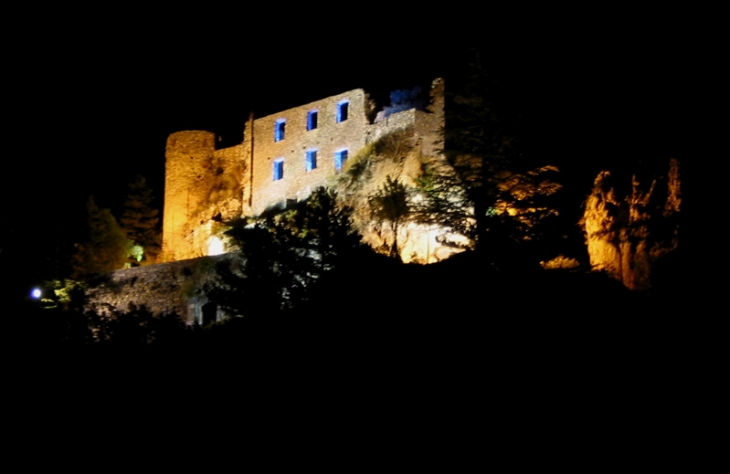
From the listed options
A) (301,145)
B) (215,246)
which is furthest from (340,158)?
(215,246)

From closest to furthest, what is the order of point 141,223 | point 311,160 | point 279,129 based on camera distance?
point 311,160, point 279,129, point 141,223

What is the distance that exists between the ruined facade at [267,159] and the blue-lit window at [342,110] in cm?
4

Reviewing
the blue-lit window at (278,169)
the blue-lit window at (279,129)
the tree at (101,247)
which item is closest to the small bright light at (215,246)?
the blue-lit window at (278,169)

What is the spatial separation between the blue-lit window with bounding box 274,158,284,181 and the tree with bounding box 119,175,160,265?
27.3 feet

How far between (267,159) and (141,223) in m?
9.17

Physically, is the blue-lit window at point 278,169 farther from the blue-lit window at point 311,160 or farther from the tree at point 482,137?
the tree at point 482,137

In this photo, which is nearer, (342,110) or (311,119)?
(342,110)

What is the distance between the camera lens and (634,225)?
14797mm

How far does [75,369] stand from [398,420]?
664 cm

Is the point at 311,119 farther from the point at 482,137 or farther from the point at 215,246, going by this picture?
the point at 482,137

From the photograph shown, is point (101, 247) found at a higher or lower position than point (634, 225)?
higher

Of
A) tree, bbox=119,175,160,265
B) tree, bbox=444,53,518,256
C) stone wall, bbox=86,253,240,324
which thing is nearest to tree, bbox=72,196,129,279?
tree, bbox=119,175,160,265

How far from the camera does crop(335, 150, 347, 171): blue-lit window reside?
103 ft

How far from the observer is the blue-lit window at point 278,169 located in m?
33.8
